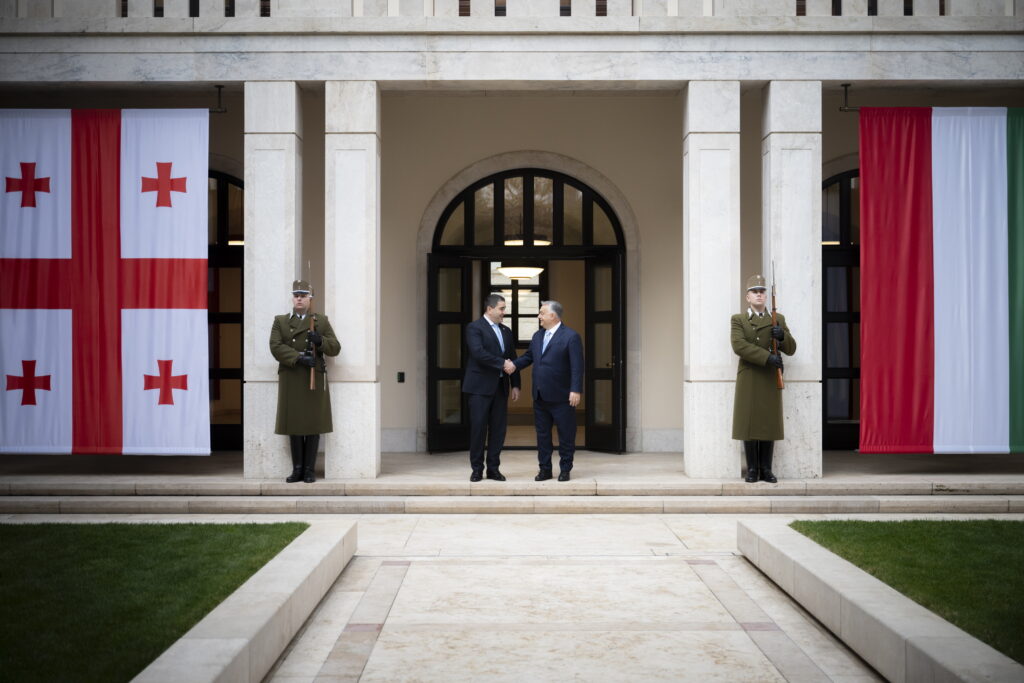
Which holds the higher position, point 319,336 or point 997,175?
point 997,175

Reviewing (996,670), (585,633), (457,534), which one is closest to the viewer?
(996,670)

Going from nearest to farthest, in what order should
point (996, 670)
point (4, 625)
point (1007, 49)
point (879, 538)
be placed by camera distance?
1. point (996, 670)
2. point (4, 625)
3. point (879, 538)
4. point (1007, 49)

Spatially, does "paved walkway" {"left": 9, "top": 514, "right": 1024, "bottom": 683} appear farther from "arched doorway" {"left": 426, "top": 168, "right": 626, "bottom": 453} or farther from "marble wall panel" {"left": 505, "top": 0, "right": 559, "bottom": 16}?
"marble wall panel" {"left": 505, "top": 0, "right": 559, "bottom": 16}

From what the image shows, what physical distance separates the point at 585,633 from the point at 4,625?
2852 mm

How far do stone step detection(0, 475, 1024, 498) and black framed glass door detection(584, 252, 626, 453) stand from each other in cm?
325

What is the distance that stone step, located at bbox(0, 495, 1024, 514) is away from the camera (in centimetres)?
977

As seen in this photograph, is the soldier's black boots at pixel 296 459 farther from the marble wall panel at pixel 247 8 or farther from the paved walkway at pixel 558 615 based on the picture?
the marble wall panel at pixel 247 8

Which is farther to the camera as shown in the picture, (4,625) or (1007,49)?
(1007,49)

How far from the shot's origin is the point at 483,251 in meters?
13.9

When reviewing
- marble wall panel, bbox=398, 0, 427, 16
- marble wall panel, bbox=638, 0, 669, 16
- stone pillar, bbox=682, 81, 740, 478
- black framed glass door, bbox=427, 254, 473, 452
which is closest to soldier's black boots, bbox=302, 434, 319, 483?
black framed glass door, bbox=427, 254, 473, 452

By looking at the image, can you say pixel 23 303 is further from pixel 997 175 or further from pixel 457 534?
pixel 997 175

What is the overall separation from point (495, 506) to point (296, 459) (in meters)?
2.23

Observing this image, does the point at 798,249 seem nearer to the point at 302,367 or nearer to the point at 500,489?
the point at 500,489

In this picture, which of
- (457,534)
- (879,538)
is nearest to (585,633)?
(879,538)
